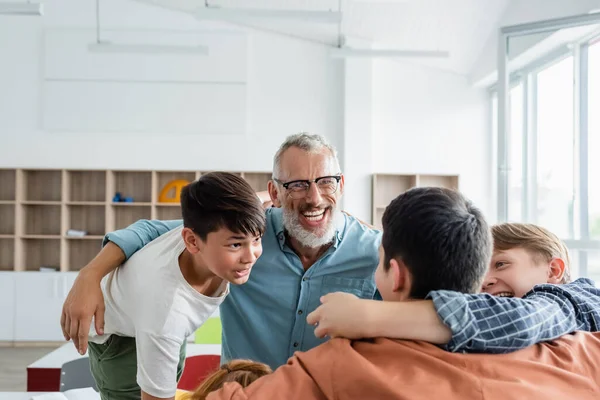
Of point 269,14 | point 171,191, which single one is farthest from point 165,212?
point 269,14

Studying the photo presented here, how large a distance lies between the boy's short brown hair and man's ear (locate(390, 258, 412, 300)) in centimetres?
53

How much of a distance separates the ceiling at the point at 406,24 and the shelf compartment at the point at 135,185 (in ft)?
6.90

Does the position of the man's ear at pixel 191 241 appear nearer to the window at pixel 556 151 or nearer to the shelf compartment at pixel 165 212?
the window at pixel 556 151

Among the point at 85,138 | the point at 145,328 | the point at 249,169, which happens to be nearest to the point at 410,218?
the point at 145,328

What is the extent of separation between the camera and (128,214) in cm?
708

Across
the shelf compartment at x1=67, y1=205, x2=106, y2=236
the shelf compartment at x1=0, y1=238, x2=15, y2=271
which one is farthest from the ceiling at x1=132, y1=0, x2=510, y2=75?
the shelf compartment at x1=0, y1=238, x2=15, y2=271

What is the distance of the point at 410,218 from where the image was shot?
1011 millimetres

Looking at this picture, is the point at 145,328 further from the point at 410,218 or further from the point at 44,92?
the point at 44,92

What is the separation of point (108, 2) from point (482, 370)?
23.6 ft

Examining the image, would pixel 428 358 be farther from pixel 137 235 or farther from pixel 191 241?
pixel 137 235

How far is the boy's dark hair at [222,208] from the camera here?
145 centimetres

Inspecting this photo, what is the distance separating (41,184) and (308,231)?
6.09m

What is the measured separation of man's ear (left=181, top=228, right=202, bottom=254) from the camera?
1.48 meters

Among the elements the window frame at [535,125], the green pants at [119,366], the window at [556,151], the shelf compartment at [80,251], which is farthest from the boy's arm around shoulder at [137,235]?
the shelf compartment at [80,251]
